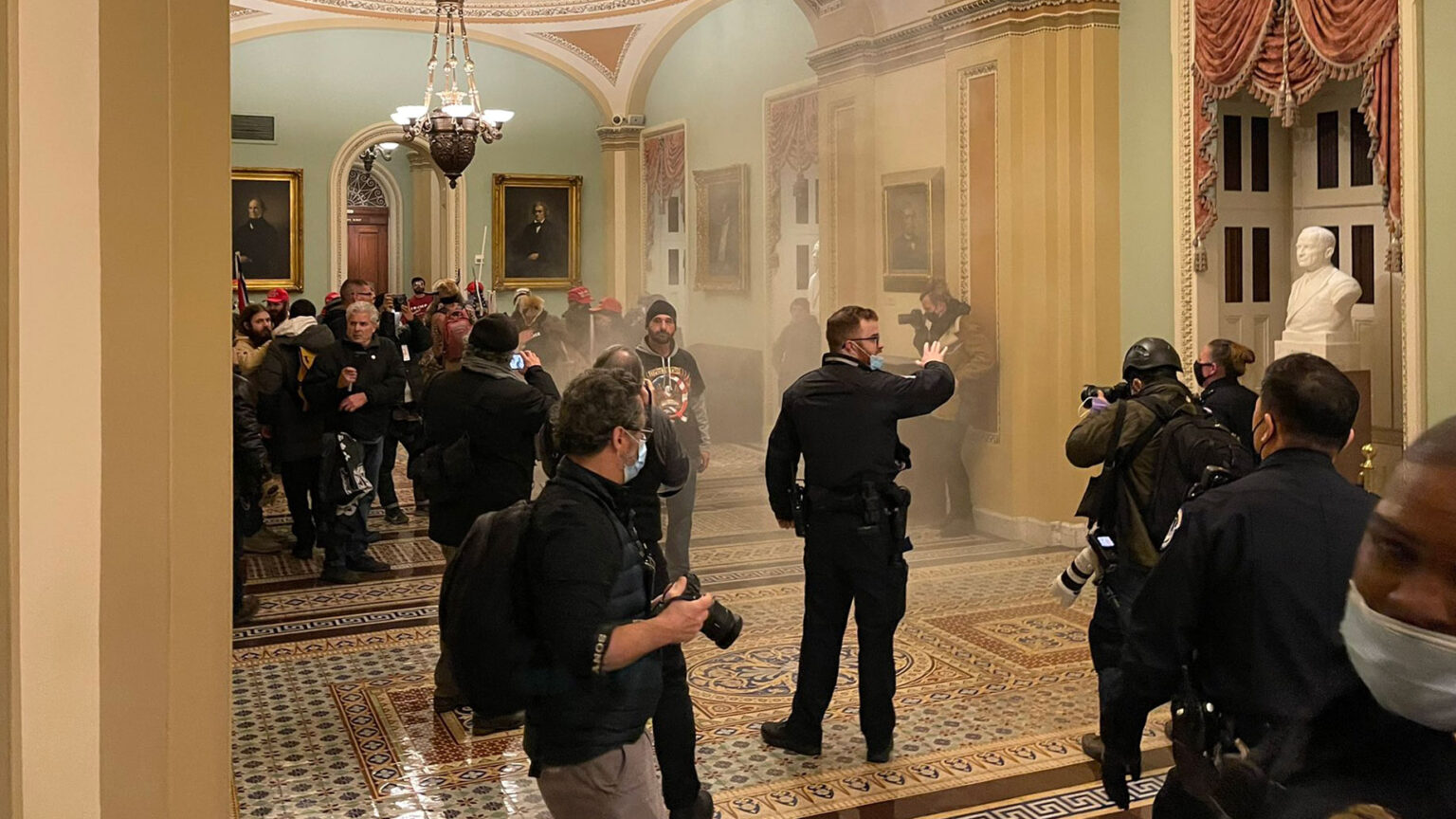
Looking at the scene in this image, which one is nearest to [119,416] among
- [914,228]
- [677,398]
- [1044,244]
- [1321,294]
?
[677,398]

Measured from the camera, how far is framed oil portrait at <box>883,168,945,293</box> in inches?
385

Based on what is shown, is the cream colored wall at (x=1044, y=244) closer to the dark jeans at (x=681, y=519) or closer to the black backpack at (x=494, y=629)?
the dark jeans at (x=681, y=519)

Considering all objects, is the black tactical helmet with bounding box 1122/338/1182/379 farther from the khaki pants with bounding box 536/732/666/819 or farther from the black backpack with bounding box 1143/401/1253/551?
the khaki pants with bounding box 536/732/666/819

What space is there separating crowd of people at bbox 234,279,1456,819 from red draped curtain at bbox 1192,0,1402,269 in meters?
2.08

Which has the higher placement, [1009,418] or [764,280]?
[764,280]

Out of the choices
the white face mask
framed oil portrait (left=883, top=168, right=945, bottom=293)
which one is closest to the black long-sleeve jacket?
framed oil portrait (left=883, top=168, right=945, bottom=293)

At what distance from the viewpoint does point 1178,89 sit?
8094mm

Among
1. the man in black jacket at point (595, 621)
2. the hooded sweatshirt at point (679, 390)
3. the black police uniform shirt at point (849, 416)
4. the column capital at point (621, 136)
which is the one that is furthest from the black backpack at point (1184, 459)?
the column capital at point (621, 136)

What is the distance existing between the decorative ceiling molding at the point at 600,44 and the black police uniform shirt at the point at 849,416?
11.8 metres

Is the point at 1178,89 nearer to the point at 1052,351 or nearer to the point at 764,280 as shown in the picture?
the point at 1052,351

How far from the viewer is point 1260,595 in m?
2.49

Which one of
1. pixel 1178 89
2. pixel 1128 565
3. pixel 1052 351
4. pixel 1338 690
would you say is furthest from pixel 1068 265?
pixel 1338 690

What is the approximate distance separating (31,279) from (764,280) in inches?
451

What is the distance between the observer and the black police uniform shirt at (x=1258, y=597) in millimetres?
2449
